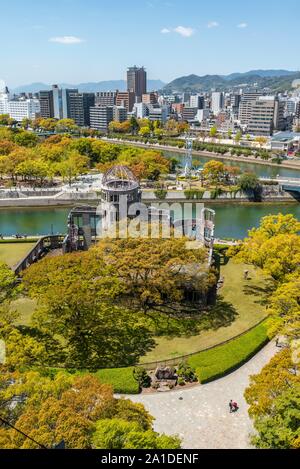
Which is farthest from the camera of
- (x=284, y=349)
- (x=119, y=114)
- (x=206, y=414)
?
(x=119, y=114)

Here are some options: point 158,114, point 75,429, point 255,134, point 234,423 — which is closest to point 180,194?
point 234,423

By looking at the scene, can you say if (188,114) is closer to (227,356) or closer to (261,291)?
(261,291)

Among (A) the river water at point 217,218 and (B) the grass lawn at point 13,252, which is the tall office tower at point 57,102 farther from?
(B) the grass lawn at point 13,252

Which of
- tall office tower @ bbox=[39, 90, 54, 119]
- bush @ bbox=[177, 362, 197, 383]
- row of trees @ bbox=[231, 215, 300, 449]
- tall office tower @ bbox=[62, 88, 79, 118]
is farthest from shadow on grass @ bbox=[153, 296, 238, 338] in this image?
tall office tower @ bbox=[39, 90, 54, 119]

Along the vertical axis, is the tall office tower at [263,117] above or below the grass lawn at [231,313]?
Answer: above

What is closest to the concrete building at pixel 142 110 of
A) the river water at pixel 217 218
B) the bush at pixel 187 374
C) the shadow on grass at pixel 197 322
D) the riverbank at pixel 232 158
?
the riverbank at pixel 232 158

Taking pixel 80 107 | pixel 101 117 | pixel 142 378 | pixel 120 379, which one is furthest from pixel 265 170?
pixel 80 107
